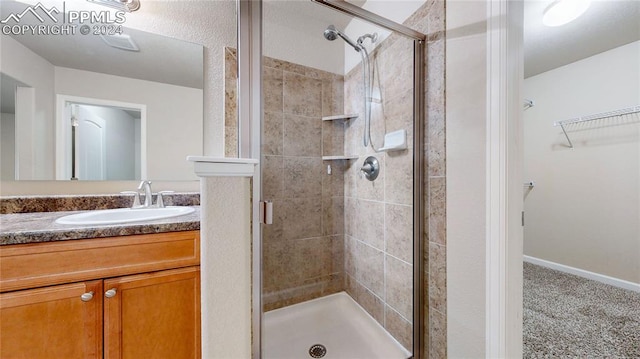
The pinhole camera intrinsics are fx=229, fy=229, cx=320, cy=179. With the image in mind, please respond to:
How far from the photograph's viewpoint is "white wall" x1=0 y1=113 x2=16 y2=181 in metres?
1.09

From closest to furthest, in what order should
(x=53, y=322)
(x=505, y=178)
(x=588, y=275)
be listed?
(x=53, y=322)
(x=505, y=178)
(x=588, y=275)

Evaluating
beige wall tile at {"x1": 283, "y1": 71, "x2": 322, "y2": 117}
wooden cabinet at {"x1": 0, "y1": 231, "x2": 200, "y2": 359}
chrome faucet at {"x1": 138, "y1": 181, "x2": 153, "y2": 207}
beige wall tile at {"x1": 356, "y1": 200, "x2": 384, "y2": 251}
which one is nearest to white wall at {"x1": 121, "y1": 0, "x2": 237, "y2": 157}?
chrome faucet at {"x1": 138, "y1": 181, "x2": 153, "y2": 207}

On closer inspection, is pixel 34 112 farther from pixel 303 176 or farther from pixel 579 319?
pixel 579 319

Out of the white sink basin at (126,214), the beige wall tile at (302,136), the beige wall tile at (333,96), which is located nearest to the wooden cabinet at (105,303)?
the white sink basin at (126,214)

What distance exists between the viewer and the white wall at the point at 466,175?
966 millimetres

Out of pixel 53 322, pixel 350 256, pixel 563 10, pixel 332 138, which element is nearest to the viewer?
pixel 53 322

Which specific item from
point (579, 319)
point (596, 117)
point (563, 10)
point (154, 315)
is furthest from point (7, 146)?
point (596, 117)

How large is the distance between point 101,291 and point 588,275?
3915 millimetres

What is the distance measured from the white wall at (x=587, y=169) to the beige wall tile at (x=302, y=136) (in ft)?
9.71

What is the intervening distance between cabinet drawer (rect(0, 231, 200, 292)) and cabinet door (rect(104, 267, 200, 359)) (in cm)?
4

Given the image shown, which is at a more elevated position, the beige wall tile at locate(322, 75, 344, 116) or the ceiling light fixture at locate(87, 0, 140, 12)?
the ceiling light fixture at locate(87, 0, 140, 12)

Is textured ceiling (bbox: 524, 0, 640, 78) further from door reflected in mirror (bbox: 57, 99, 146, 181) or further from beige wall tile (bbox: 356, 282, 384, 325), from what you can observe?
door reflected in mirror (bbox: 57, 99, 146, 181)

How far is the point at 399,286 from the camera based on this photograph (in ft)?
4.35

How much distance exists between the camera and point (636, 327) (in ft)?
5.14
